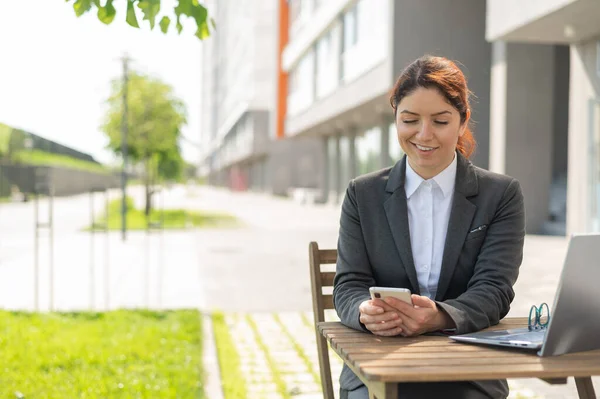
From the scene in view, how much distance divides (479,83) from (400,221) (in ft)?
70.0

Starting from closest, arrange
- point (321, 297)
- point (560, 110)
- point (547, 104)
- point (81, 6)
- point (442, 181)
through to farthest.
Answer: point (442, 181) < point (321, 297) < point (81, 6) < point (547, 104) < point (560, 110)

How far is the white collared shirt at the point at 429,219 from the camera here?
9.56 feet

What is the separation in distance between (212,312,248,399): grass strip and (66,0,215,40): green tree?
2464 mm

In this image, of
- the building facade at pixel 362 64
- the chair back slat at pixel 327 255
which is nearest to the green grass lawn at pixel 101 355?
the chair back slat at pixel 327 255

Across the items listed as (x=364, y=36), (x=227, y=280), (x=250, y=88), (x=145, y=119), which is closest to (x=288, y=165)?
(x=250, y=88)

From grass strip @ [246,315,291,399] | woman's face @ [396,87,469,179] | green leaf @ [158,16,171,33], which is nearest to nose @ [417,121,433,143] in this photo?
woman's face @ [396,87,469,179]

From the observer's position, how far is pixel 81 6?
434cm

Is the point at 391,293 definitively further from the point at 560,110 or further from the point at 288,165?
the point at 288,165

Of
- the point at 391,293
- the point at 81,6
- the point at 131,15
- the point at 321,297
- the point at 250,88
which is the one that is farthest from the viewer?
the point at 250,88

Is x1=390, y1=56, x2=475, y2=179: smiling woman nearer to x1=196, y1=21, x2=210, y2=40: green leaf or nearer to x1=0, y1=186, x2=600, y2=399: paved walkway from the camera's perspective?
x1=196, y1=21, x2=210, y2=40: green leaf

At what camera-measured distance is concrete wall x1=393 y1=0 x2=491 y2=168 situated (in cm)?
2228

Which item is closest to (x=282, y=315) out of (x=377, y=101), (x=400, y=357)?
(x=400, y=357)

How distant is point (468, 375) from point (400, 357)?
23 centimetres

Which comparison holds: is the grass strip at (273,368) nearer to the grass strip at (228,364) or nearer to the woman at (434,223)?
the grass strip at (228,364)
